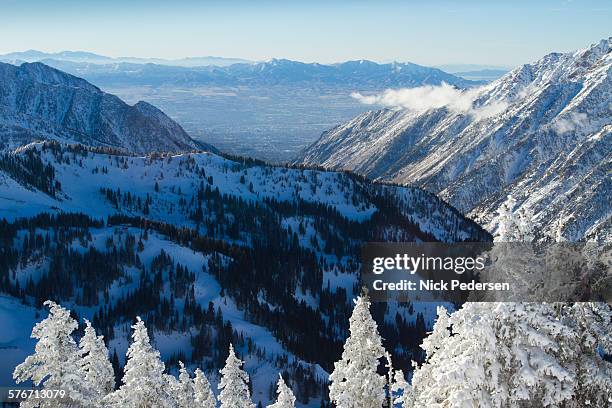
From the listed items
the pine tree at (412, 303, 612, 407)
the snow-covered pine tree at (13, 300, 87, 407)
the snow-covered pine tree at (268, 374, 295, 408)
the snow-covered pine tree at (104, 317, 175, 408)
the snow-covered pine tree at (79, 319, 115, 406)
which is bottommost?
the snow-covered pine tree at (268, 374, 295, 408)

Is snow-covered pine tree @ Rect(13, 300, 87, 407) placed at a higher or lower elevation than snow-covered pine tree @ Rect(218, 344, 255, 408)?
higher

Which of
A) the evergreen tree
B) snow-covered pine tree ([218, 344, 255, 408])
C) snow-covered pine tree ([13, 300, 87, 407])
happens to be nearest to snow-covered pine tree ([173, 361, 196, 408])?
the evergreen tree

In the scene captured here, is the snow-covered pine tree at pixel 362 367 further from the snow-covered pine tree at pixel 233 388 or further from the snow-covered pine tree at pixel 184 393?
the snow-covered pine tree at pixel 184 393

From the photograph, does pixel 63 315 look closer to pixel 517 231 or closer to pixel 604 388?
pixel 517 231

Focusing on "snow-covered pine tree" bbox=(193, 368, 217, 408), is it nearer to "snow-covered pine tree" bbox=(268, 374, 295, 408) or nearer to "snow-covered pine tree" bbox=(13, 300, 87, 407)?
"snow-covered pine tree" bbox=(268, 374, 295, 408)

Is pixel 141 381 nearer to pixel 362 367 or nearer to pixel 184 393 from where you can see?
pixel 362 367

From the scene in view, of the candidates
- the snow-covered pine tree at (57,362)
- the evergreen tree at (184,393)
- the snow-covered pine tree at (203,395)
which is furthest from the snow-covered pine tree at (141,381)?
the snow-covered pine tree at (203,395)
